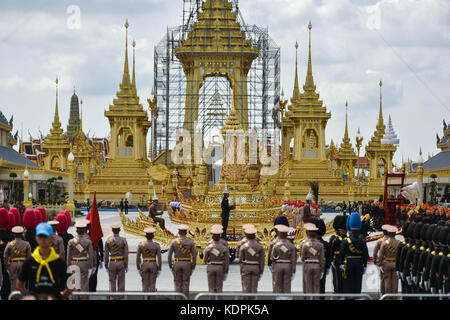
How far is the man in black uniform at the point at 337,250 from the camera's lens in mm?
12250

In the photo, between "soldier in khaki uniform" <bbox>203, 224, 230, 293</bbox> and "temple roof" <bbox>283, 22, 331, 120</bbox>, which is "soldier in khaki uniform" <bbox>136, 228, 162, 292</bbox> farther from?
"temple roof" <bbox>283, 22, 331, 120</bbox>

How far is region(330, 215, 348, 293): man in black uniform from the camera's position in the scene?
12250mm

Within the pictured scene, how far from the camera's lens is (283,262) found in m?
11.3

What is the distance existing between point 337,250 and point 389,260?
3.31 feet

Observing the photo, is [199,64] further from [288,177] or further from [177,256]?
[177,256]

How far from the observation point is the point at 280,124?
202 ft

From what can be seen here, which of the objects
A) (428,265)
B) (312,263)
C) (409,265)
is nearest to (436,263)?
(428,265)

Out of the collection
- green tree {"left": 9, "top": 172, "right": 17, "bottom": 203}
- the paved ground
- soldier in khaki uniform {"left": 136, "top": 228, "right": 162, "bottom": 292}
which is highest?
green tree {"left": 9, "top": 172, "right": 17, "bottom": 203}

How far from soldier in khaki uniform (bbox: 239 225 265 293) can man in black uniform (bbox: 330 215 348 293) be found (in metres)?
1.54

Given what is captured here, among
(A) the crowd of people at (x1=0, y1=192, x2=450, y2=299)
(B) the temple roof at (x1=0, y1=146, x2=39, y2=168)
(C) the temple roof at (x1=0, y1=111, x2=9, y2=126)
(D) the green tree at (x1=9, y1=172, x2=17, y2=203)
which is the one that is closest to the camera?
(A) the crowd of people at (x1=0, y1=192, x2=450, y2=299)

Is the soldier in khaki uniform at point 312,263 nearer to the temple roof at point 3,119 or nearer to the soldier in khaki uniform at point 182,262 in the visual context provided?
the soldier in khaki uniform at point 182,262

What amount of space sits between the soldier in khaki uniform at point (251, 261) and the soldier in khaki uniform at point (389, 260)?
7.13 feet

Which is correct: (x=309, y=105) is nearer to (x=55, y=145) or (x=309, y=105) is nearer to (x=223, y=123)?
(x=223, y=123)

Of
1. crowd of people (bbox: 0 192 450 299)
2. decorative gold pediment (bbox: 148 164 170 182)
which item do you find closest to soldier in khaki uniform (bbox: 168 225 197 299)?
crowd of people (bbox: 0 192 450 299)
